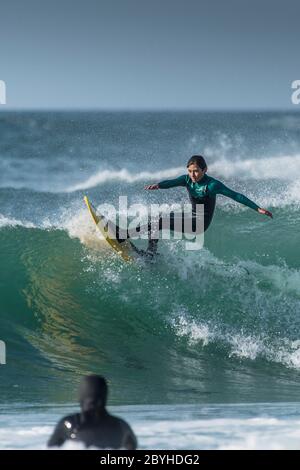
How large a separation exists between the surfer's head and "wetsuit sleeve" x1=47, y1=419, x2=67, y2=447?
0.25 m

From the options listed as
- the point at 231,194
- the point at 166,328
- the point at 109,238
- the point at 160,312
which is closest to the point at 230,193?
the point at 231,194

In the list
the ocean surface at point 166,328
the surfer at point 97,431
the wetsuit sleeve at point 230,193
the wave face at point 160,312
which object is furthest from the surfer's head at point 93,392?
the wetsuit sleeve at point 230,193

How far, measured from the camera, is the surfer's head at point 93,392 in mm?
3562

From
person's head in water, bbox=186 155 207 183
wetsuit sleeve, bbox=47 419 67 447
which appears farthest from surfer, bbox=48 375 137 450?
person's head in water, bbox=186 155 207 183

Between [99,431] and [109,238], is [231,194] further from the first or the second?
[99,431]

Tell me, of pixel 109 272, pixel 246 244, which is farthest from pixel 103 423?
pixel 246 244

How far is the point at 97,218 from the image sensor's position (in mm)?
9508

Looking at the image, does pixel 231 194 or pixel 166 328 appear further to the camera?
pixel 166 328

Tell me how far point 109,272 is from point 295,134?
4724 cm

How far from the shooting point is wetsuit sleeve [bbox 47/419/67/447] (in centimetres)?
378

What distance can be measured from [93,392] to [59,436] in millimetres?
391

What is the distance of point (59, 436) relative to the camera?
12.5 feet
